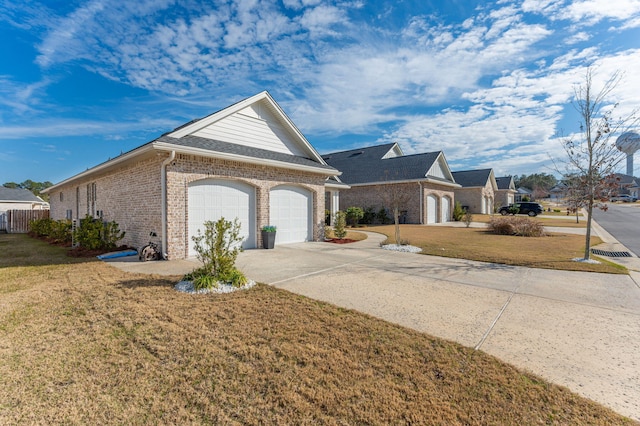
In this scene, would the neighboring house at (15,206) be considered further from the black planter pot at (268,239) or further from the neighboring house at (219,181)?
the black planter pot at (268,239)

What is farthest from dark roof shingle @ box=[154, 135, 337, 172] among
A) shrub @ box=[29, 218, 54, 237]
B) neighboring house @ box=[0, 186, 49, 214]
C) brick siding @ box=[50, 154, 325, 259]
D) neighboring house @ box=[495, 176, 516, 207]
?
neighboring house @ box=[495, 176, 516, 207]

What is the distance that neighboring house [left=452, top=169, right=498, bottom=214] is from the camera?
111ft

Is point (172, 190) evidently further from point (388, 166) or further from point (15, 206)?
point (15, 206)

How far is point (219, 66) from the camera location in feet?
38.9

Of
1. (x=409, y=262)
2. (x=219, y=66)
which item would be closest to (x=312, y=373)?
(x=409, y=262)

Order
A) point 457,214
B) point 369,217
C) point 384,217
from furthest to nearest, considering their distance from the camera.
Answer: point 457,214 → point 369,217 → point 384,217

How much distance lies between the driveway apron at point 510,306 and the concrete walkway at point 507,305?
0.5 inches

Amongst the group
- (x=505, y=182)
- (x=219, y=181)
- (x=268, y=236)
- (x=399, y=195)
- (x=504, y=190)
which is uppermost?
(x=505, y=182)

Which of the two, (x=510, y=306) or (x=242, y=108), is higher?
(x=242, y=108)

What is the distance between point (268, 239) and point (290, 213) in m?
1.97

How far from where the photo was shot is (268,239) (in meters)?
10.6

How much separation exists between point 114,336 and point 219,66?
11.2 meters

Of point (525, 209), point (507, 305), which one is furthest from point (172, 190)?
point (525, 209)

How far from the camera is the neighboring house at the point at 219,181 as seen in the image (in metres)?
8.63
